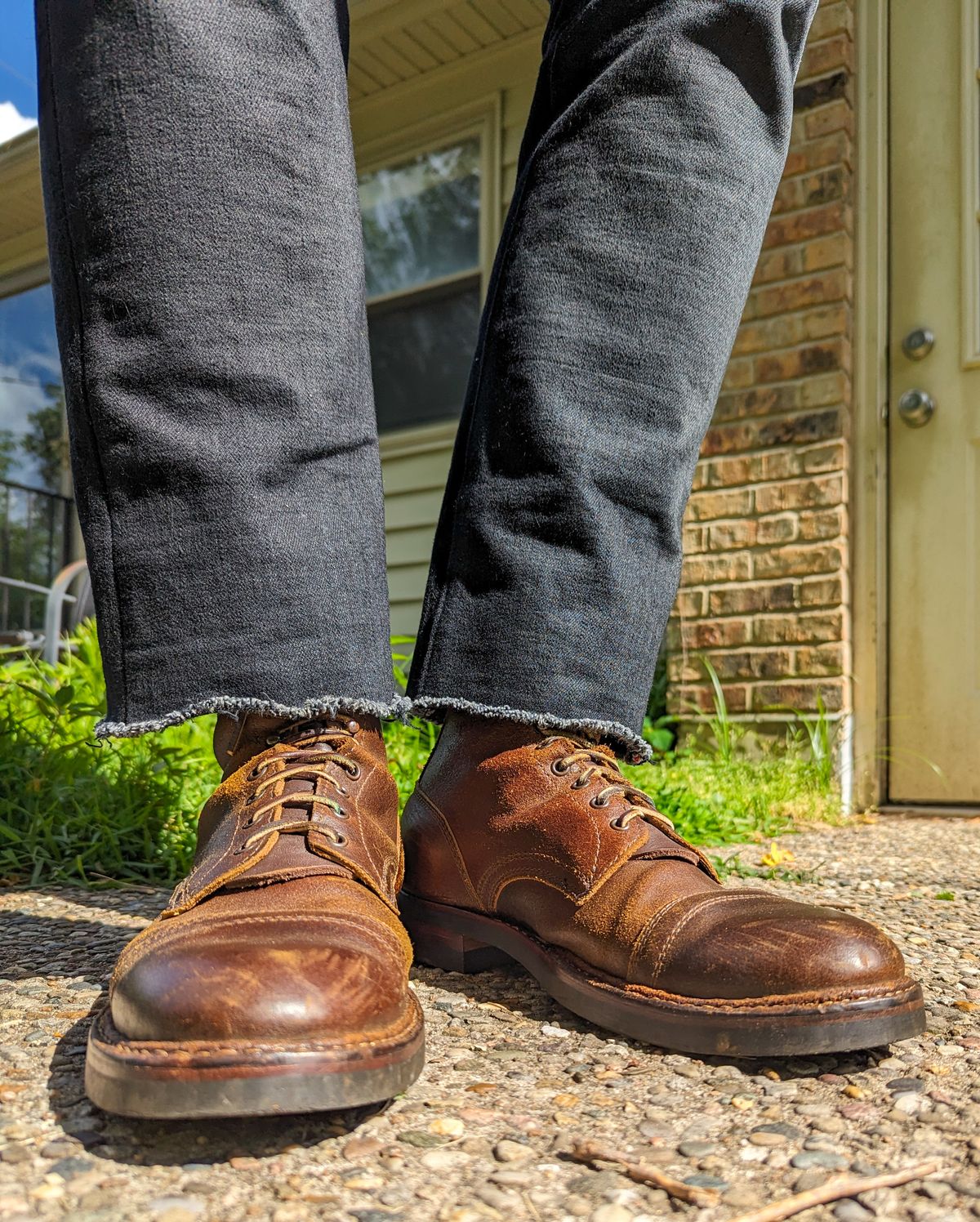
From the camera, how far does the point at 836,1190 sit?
1.98 ft

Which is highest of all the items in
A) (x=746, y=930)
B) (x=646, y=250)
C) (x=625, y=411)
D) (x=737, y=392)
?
(x=737, y=392)

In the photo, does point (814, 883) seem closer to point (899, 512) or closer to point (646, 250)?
point (646, 250)

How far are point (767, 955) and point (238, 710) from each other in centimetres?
47

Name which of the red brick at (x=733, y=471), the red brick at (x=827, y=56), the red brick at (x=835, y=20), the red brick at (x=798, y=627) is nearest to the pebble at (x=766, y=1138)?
the red brick at (x=798, y=627)

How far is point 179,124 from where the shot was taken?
0.84 meters

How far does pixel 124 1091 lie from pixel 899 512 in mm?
3024

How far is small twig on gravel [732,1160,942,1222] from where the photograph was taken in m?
0.58

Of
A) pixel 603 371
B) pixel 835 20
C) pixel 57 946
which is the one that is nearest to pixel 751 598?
pixel 835 20

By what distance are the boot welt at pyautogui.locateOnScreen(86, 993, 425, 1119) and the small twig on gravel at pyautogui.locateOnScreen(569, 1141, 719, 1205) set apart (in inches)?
5.3

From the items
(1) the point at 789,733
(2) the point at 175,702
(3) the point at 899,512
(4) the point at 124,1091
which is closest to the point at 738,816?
(1) the point at 789,733

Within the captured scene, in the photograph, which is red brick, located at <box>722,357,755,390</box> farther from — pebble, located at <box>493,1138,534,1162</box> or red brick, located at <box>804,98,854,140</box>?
pebble, located at <box>493,1138,534,1162</box>

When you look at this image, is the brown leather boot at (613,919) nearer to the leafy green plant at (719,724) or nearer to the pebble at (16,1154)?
the pebble at (16,1154)

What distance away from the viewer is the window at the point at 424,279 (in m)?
4.60

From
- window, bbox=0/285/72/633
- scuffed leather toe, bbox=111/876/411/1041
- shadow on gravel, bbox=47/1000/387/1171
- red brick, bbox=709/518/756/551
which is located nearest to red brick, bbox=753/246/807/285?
red brick, bbox=709/518/756/551
